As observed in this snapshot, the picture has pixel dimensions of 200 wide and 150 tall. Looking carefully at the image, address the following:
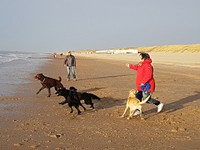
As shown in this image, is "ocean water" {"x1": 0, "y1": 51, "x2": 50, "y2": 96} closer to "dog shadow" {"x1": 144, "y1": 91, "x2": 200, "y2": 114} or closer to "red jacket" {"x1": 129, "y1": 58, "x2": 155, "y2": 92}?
"red jacket" {"x1": 129, "y1": 58, "x2": 155, "y2": 92}

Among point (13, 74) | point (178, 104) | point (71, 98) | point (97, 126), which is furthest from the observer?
point (13, 74)

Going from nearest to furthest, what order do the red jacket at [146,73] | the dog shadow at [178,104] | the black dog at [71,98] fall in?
the red jacket at [146,73] < the black dog at [71,98] < the dog shadow at [178,104]

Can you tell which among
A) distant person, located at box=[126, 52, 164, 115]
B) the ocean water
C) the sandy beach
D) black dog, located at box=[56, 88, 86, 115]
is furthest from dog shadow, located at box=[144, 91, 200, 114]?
Answer: the ocean water

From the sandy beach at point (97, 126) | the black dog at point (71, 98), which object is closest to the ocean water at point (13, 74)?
the sandy beach at point (97, 126)

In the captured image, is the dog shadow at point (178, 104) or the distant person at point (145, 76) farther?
the dog shadow at point (178, 104)

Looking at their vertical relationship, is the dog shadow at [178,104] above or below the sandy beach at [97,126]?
below

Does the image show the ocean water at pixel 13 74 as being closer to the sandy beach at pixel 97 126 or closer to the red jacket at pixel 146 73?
the sandy beach at pixel 97 126

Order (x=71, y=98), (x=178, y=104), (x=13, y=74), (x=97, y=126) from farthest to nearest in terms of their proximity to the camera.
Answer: (x=13, y=74)
(x=178, y=104)
(x=71, y=98)
(x=97, y=126)

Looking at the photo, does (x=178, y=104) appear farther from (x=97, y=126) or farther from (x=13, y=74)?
(x=13, y=74)

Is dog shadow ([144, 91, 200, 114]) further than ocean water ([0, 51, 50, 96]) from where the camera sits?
No

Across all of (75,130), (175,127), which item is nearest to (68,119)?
(75,130)

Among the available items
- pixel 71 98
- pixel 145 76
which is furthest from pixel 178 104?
pixel 71 98

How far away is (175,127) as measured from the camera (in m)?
5.80

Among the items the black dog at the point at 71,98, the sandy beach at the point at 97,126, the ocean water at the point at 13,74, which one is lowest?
the ocean water at the point at 13,74
